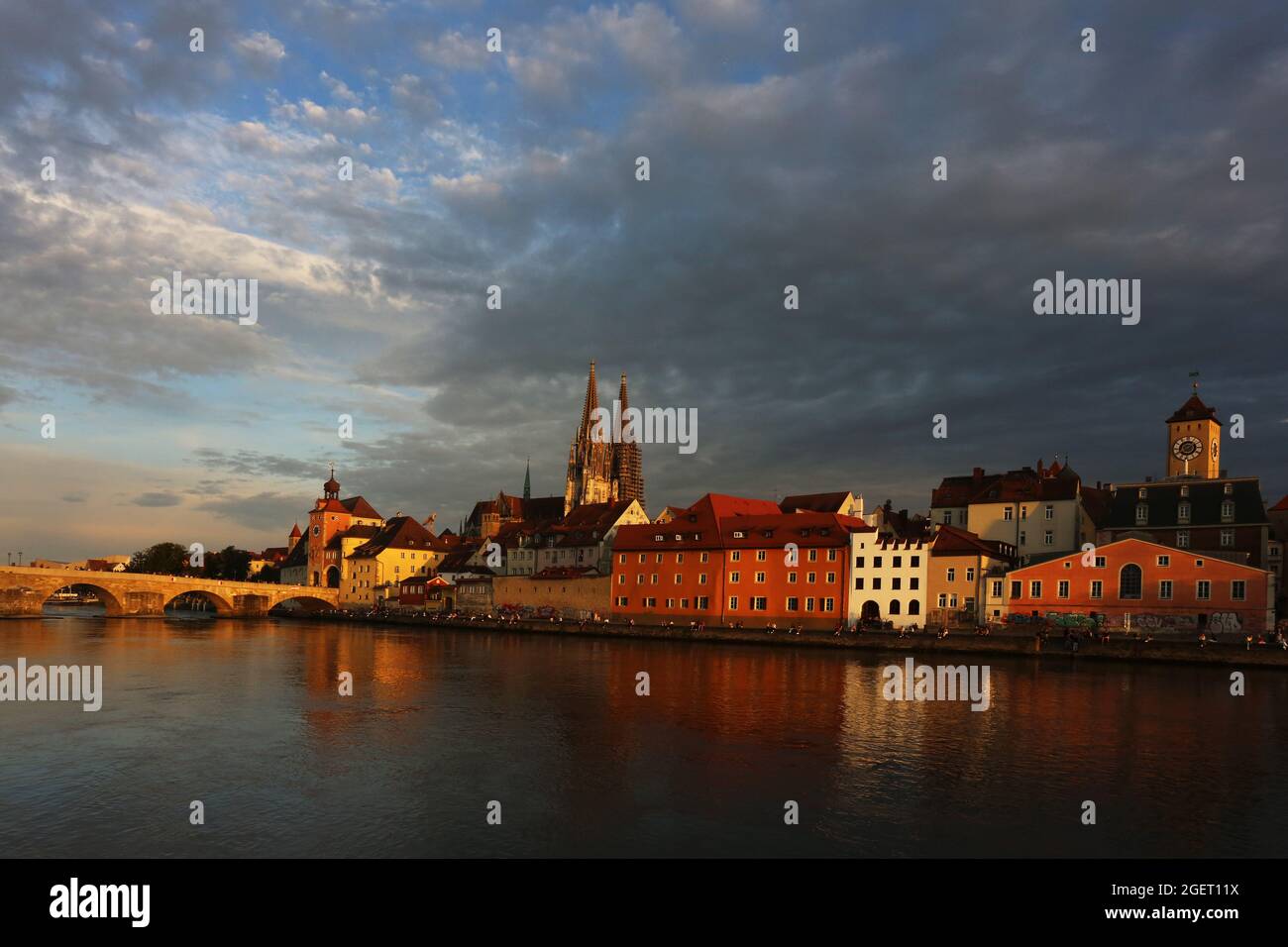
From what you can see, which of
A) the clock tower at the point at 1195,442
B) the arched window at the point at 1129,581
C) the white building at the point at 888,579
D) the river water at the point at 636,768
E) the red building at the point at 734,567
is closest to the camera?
the river water at the point at 636,768

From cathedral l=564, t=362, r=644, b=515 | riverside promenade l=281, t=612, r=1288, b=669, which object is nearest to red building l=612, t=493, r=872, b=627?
riverside promenade l=281, t=612, r=1288, b=669

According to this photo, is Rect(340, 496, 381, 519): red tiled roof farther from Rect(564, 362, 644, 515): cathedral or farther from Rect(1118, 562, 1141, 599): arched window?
Rect(1118, 562, 1141, 599): arched window

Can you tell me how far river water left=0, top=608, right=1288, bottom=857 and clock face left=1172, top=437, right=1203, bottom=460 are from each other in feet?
149

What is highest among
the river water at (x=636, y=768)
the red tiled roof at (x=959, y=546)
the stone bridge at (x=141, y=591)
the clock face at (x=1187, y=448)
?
the clock face at (x=1187, y=448)

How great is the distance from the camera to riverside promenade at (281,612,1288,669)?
50.5 m

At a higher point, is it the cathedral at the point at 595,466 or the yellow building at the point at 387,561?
the cathedral at the point at 595,466

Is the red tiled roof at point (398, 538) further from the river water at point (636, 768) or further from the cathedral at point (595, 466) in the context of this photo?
the river water at point (636, 768)

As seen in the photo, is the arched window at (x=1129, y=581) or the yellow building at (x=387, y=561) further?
the yellow building at (x=387, y=561)

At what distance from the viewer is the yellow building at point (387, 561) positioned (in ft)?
414

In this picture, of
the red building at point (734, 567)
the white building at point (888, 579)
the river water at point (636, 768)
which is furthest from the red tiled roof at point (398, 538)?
the river water at point (636, 768)

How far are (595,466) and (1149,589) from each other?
376ft

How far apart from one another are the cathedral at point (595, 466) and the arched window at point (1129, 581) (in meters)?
106

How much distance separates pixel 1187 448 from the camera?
270ft

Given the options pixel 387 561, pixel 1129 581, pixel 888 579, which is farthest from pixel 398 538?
pixel 1129 581
